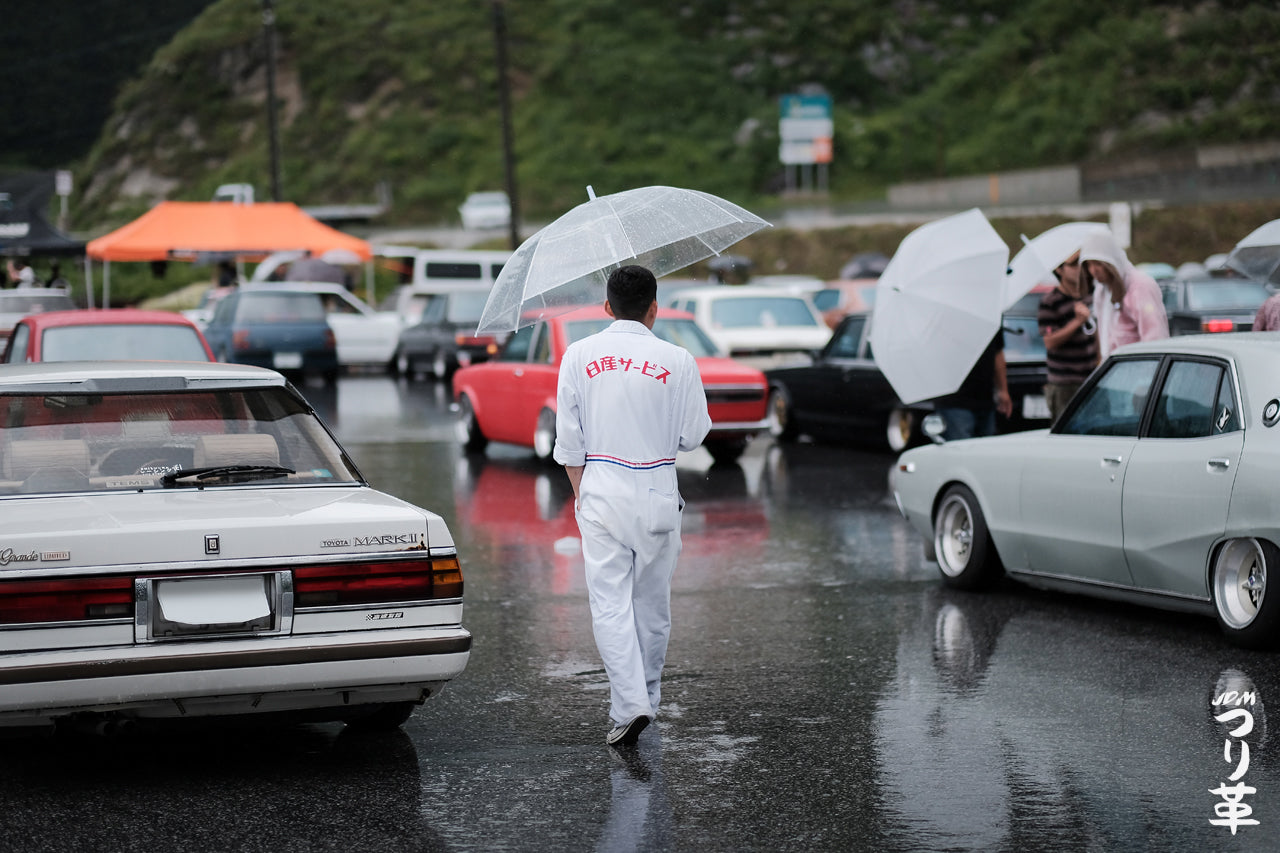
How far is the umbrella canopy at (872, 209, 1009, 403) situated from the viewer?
36.6 feet

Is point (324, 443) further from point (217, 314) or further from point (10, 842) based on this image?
point (217, 314)

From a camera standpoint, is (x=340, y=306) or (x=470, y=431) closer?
(x=470, y=431)

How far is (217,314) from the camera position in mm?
28938

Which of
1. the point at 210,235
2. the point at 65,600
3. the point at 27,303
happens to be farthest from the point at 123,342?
the point at 210,235

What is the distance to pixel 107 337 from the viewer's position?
13430mm

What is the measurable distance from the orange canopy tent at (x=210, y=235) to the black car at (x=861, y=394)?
13017 millimetres

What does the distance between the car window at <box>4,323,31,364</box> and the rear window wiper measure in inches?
306

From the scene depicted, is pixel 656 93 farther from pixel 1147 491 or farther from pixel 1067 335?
pixel 1147 491

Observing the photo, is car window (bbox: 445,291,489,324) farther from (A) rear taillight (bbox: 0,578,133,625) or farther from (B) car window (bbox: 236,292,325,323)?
(A) rear taillight (bbox: 0,578,133,625)

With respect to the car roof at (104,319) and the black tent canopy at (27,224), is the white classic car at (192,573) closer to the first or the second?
the car roof at (104,319)

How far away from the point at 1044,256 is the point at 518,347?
22.4 feet

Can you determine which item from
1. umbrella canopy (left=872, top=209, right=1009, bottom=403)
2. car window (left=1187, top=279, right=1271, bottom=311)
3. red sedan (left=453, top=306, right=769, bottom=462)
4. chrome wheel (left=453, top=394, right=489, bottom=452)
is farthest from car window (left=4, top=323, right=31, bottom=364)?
car window (left=1187, top=279, right=1271, bottom=311)

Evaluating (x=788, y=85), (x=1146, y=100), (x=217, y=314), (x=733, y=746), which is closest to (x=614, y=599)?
(x=733, y=746)

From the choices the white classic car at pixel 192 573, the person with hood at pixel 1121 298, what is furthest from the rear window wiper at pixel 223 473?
the person with hood at pixel 1121 298
